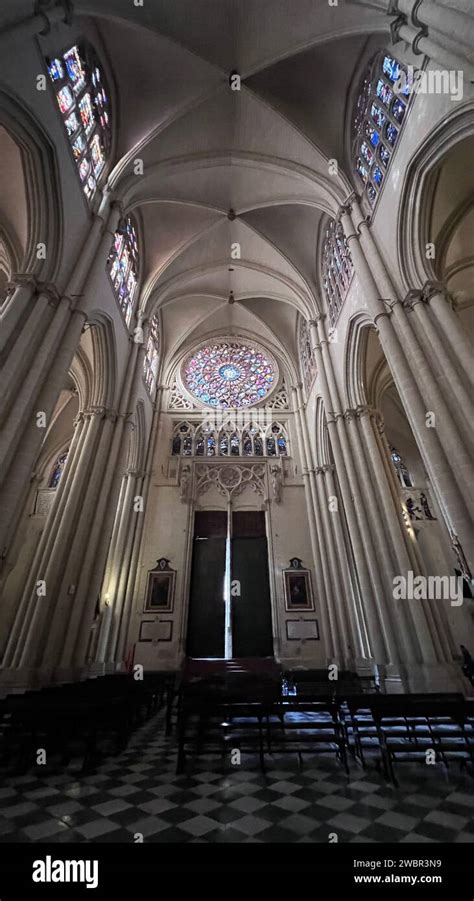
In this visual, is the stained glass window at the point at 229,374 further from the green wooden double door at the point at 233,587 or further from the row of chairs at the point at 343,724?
the row of chairs at the point at 343,724

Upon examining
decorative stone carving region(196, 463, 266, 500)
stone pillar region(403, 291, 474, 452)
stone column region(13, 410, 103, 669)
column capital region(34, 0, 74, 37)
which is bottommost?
stone column region(13, 410, 103, 669)

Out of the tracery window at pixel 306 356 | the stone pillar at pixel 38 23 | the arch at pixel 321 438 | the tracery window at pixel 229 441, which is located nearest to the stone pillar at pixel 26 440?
the stone pillar at pixel 38 23

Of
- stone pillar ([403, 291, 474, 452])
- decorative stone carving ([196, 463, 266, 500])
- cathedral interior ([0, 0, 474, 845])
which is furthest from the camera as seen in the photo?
decorative stone carving ([196, 463, 266, 500])

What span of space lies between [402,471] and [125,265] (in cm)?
1433

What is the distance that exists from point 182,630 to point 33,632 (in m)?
6.62

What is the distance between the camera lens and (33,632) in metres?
7.64

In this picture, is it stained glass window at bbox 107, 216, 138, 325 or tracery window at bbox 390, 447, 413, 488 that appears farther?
tracery window at bbox 390, 447, 413, 488

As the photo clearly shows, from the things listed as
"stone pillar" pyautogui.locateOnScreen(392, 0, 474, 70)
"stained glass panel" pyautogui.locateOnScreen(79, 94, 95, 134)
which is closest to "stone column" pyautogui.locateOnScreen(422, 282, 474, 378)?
"stone pillar" pyautogui.locateOnScreen(392, 0, 474, 70)

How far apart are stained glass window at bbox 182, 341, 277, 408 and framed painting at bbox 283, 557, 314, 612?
8.25m

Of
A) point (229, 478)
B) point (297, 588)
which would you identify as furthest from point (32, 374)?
point (297, 588)

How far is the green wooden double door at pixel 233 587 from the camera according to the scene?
1331 centimetres

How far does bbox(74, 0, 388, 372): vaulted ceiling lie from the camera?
30.5ft

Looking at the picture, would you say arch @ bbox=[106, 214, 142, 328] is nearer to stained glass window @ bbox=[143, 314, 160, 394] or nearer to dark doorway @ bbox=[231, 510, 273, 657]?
stained glass window @ bbox=[143, 314, 160, 394]

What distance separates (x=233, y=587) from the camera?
1434 centimetres
